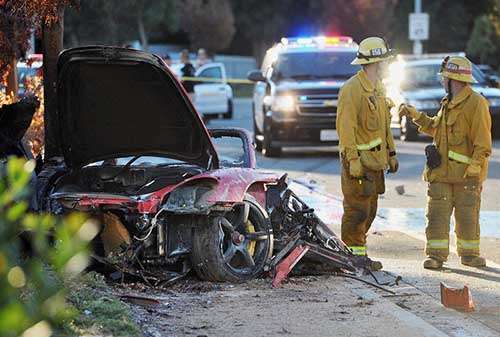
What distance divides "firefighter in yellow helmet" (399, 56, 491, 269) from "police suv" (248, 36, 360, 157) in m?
9.29

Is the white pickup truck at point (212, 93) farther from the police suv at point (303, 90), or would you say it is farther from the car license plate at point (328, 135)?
the car license plate at point (328, 135)

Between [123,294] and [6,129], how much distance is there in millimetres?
1774

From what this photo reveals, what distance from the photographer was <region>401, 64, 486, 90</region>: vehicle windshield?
2238cm

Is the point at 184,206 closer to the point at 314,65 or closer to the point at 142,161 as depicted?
the point at 142,161

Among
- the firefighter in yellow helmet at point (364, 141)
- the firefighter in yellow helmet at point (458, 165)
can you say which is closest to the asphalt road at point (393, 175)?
the firefighter in yellow helmet at point (458, 165)

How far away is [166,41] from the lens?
60750mm

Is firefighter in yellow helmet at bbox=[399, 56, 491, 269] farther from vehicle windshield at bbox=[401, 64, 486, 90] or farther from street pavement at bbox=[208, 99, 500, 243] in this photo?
vehicle windshield at bbox=[401, 64, 486, 90]

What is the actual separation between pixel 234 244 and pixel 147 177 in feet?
3.42

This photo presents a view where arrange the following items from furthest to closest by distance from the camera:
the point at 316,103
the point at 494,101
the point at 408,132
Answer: the point at 408,132, the point at 494,101, the point at 316,103

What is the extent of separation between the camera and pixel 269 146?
738 inches

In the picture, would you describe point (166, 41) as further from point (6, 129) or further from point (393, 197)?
point (6, 129)

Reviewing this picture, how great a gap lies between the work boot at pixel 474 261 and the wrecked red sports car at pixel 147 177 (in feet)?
6.52

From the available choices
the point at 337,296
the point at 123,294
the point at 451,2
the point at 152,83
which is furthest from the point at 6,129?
the point at 451,2

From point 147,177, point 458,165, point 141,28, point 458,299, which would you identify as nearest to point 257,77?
point 458,165
